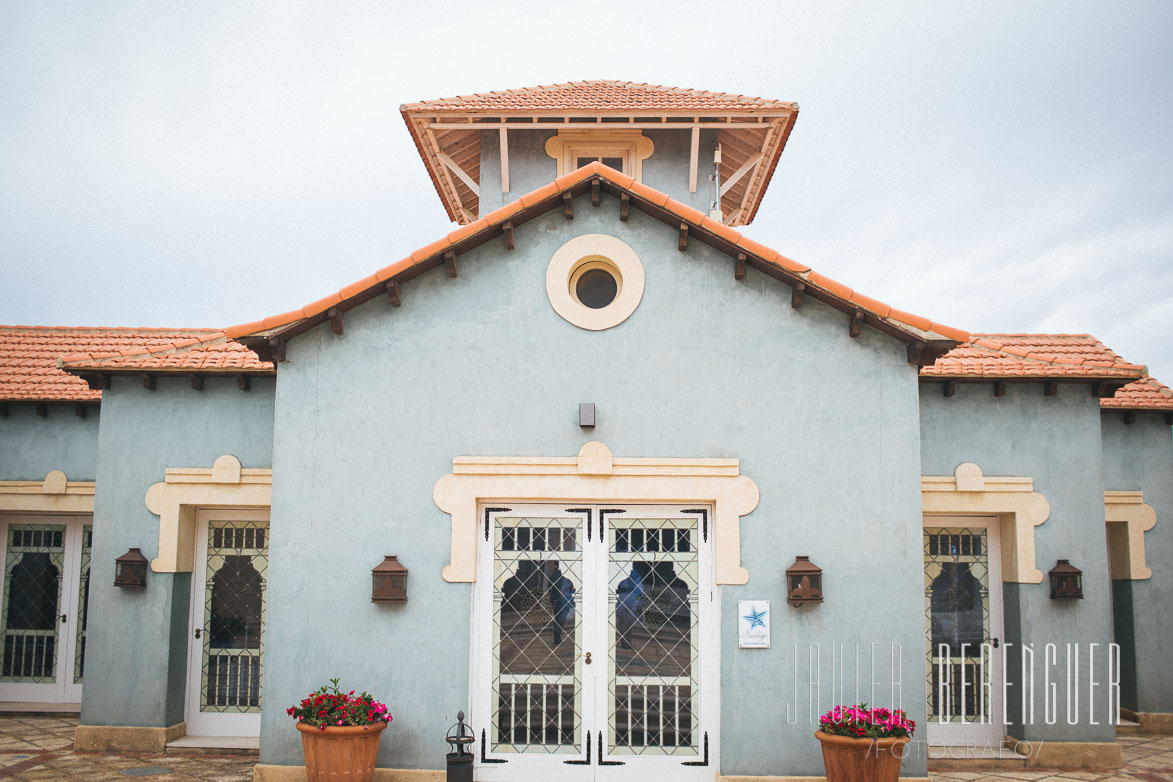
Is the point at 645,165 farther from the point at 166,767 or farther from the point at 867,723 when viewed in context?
the point at 166,767

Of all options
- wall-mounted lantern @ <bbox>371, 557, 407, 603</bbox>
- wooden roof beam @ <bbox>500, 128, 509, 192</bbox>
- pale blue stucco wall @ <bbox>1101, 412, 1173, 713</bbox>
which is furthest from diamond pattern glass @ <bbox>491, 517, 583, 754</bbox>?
pale blue stucco wall @ <bbox>1101, 412, 1173, 713</bbox>

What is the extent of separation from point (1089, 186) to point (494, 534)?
74.4 ft

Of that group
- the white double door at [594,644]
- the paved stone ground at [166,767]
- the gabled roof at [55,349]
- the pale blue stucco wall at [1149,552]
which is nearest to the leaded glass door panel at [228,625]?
the paved stone ground at [166,767]

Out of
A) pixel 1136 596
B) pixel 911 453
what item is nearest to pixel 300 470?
pixel 911 453

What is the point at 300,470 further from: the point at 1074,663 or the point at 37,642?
the point at 1074,663

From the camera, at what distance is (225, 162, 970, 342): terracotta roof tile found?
8023 millimetres

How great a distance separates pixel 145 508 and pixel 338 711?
13.6 ft

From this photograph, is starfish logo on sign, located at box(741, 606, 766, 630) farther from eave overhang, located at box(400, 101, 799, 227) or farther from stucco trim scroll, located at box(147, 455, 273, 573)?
eave overhang, located at box(400, 101, 799, 227)

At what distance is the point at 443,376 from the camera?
327 inches

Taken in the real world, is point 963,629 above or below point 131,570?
Answer: below

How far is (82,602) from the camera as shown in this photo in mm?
11477

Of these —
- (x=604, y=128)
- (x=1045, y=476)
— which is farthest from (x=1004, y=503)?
(x=604, y=128)

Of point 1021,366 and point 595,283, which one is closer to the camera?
point 595,283

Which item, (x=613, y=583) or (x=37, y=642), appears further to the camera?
(x=37, y=642)
